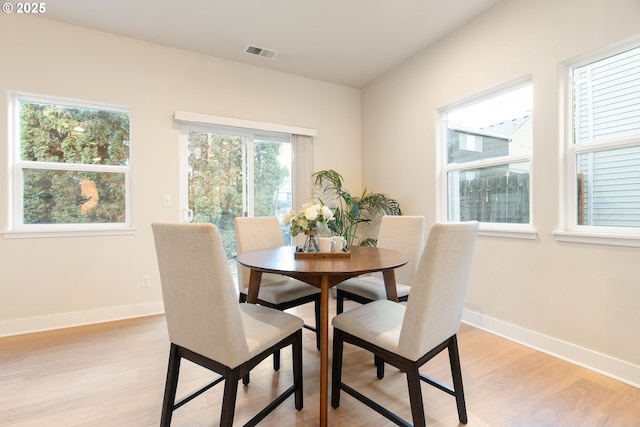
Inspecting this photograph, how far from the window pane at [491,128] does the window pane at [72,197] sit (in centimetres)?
335

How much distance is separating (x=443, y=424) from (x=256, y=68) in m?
3.69

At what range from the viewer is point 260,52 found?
327 cm

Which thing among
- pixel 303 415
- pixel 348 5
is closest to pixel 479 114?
pixel 348 5

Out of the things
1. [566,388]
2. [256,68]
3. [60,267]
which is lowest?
[566,388]

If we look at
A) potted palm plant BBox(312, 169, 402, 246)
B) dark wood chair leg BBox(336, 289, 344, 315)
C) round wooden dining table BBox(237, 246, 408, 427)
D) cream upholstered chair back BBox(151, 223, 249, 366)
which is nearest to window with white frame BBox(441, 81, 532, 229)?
→ potted palm plant BBox(312, 169, 402, 246)

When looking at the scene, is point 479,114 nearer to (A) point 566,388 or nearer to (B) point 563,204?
(B) point 563,204

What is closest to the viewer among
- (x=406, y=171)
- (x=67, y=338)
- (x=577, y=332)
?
(x=577, y=332)

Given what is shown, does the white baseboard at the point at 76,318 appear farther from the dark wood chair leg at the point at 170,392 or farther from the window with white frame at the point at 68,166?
the dark wood chair leg at the point at 170,392

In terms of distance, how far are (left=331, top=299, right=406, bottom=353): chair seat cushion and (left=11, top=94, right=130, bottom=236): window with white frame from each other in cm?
260

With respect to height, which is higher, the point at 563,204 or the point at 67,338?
the point at 563,204

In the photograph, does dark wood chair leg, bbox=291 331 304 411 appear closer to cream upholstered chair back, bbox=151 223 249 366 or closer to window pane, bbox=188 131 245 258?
cream upholstered chair back, bbox=151 223 249 366

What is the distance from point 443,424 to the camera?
58.3 inches

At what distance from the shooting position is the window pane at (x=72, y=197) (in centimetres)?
274

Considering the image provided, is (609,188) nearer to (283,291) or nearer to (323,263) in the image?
(323,263)
